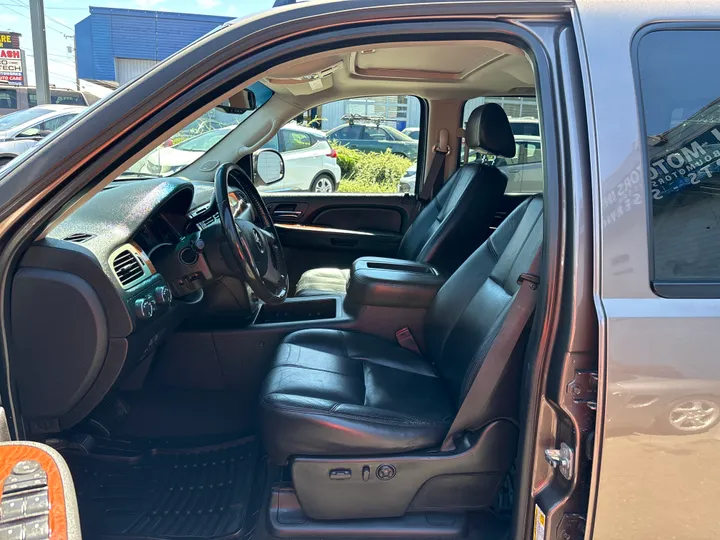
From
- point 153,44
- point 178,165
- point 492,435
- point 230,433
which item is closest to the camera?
Result: point 492,435

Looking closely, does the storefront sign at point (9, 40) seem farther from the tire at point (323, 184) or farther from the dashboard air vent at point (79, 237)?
the dashboard air vent at point (79, 237)

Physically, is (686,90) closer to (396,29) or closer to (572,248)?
(572,248)

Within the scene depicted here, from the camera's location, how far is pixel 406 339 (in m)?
2.45

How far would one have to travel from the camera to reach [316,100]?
10.5 feet

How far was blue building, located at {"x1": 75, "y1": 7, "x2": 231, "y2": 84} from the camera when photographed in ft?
58.3

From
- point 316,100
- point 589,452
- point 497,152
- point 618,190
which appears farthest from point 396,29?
point 316,100

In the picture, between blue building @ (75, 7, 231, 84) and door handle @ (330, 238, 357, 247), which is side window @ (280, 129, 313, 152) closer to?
door handle @ (330, 238, 357, 247)

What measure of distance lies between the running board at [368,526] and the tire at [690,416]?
2.15ft

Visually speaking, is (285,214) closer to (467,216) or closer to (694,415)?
(467,216)

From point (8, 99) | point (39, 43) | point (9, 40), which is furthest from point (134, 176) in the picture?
point (9, 40)

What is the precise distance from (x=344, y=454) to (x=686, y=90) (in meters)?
1.15

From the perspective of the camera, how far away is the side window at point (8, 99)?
38.2 feet

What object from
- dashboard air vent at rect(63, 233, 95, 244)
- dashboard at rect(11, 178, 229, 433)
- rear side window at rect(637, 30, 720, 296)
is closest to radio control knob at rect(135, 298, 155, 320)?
dashboard at rect(11, 178, 229, 433)

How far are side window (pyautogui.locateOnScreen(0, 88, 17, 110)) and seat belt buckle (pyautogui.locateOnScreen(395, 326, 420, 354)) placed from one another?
12.2 m
